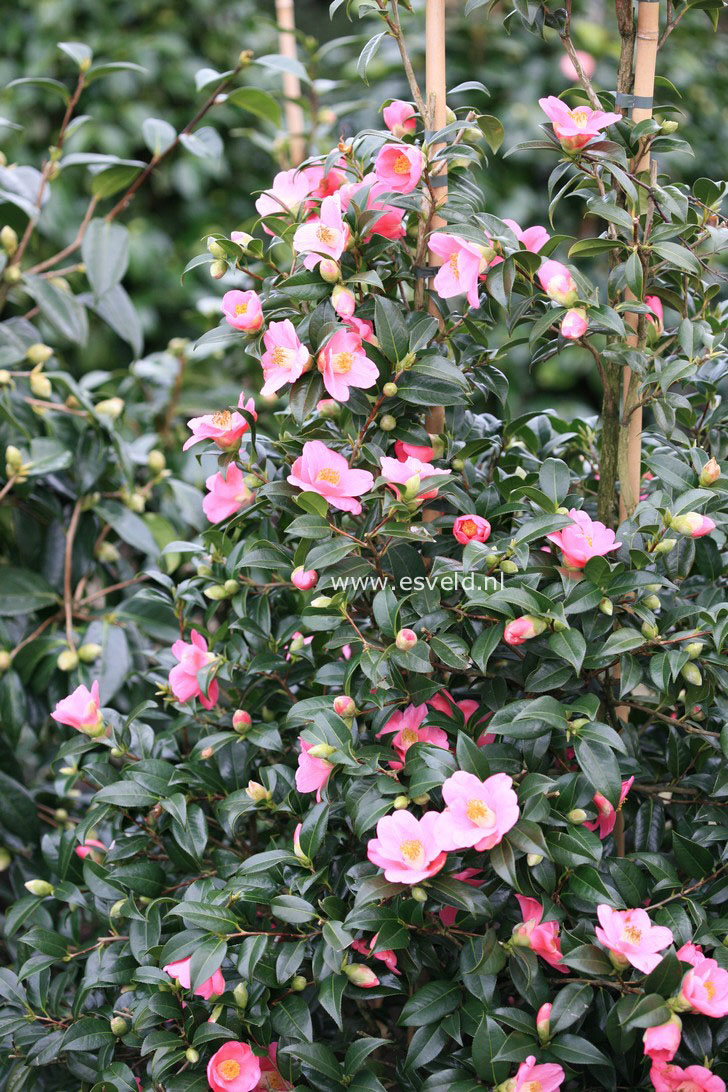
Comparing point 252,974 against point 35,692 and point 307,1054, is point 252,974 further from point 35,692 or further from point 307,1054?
point 35,692

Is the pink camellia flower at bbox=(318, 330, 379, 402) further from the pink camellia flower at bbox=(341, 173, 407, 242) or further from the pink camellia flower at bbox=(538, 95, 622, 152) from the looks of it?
the pink camellia flower at bbox=(538, 95, 622, 152)

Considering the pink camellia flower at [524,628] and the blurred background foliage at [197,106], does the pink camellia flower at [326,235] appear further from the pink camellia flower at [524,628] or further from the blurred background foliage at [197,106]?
the blurred background foliage at [197,106]

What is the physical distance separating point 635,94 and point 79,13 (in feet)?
7.24

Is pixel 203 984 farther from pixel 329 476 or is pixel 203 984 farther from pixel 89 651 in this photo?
pixel 89 651

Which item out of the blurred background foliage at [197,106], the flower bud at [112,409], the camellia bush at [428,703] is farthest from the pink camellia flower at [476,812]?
the blurred background foliage at [197,106]

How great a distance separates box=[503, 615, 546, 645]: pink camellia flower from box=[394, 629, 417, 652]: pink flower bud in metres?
0.07

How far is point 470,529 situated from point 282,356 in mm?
208

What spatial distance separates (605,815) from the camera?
82cm

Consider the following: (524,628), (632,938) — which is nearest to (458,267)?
(524,628)

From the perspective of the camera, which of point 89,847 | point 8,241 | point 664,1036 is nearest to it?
point 664,1036

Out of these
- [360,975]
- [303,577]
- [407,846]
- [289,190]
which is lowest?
[360,975]

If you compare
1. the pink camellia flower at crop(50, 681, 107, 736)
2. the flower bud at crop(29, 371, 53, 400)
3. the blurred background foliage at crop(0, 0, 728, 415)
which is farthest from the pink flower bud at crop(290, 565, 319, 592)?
the blurred background foliage at crop(0, 0, 728, 415)

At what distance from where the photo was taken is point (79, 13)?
8.46ft

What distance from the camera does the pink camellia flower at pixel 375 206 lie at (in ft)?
2.66
